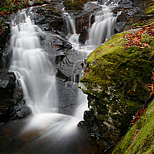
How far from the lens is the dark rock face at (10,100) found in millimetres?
6699

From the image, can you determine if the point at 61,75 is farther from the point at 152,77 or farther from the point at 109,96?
the point at 152,77

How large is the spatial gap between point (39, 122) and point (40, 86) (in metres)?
2.76

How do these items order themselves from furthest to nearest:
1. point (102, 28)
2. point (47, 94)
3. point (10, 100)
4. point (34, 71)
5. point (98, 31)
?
point (98, 31) < point (102, 28) < point (34, 71) < point (47, 94) < point (10, 100)

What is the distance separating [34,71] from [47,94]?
2011 millimetres

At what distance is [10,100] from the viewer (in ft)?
23.7

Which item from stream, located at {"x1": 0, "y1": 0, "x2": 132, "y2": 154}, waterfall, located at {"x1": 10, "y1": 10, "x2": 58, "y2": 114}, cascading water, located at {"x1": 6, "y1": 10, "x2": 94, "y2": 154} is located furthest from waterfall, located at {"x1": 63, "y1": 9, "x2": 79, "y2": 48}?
waterfall, located at {"x1": 10, "y1": 10, "x2": 58, "y2": 114}

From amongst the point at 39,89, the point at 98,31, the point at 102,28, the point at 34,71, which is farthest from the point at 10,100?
the point at 102,28

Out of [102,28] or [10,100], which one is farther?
[102,28]

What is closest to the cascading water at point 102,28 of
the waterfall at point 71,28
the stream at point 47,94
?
the stream at point 47,94

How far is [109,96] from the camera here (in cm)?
368

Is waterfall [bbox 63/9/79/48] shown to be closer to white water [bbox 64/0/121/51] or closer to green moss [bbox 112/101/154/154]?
white water [bbox 64/0/121/51]

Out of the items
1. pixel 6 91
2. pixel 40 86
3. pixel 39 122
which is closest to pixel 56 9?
pixel 40 86

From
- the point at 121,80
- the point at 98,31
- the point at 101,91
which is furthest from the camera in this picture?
the point at 98,31

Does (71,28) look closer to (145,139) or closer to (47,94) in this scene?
(47,94)
